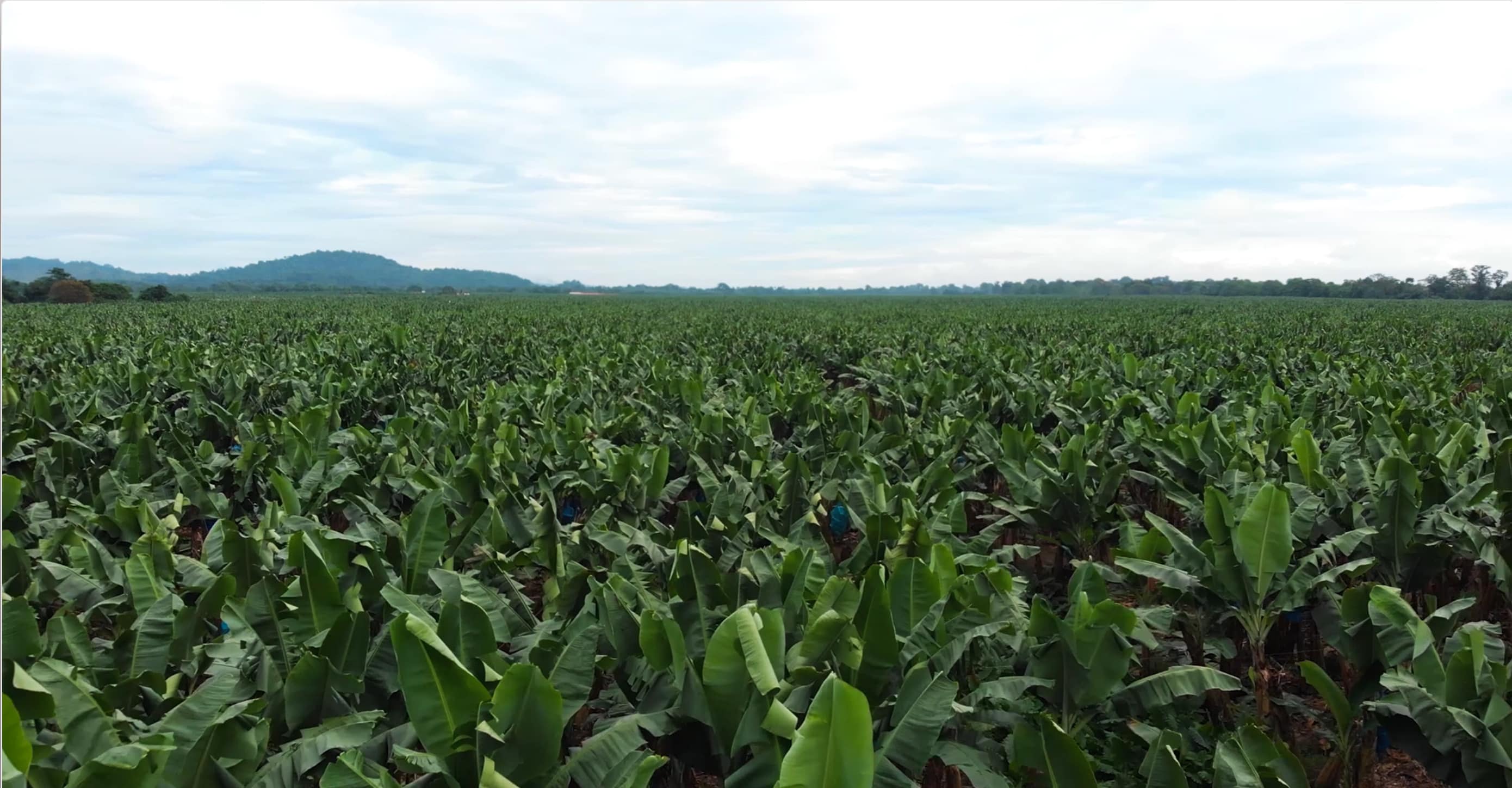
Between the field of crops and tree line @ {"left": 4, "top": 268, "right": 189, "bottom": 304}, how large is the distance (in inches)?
2258

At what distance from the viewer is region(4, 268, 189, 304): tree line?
2137 inches

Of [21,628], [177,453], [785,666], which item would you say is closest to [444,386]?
[177,453]

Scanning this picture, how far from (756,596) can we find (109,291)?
234 feet

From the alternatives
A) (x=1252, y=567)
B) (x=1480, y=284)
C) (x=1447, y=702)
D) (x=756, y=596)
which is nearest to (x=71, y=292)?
(x=756, y=596)

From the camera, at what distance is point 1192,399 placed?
7.46 meters

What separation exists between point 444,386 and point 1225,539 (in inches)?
327

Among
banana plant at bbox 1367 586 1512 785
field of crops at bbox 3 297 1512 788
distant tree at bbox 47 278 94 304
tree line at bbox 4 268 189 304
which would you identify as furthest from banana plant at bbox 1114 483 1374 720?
distant tree at bbox 47 278 94 304

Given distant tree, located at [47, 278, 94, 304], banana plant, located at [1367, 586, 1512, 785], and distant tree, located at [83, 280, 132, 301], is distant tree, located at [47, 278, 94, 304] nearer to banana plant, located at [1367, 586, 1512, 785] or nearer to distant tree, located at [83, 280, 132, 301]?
distant tree, located at [83, 280, 132, 301]

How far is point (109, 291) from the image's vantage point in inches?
2330

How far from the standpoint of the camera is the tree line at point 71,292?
54.3 meters

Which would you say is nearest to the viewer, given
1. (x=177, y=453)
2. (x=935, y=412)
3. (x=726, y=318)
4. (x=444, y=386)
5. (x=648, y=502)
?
(x=648, y=502)

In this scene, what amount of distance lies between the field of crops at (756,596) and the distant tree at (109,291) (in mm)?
60716

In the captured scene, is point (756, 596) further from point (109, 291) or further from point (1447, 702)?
point (109, 291)

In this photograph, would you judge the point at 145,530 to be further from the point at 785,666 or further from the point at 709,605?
the point at 785,666
